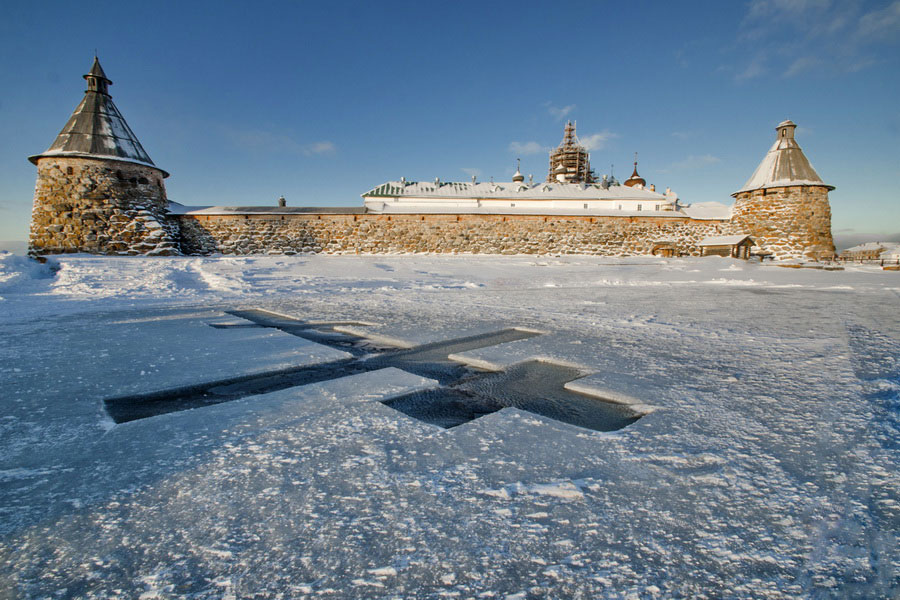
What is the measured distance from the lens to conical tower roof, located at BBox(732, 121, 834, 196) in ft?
48.1

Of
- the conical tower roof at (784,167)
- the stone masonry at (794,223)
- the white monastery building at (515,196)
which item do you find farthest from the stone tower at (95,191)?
the conical tower roof at (784,167)

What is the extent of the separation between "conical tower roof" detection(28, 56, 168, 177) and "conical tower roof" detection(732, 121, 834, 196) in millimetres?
21366

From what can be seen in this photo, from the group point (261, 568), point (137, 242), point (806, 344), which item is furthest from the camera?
point (137, 242)

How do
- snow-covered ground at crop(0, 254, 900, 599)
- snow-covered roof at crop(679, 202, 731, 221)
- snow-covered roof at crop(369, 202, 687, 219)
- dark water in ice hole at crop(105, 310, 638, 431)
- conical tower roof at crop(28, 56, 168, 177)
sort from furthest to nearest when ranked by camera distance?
snow-covered roof at crop(679, 202, 731, 221) < snow-covered roof at crop(369, 202, 687, 219) < conical tower roof at crop(28, 56, 168, 177) < dark water in ice hole at crop(105, 310, 638, 431) < snow-covered ground at crop(0, 254, 900, 599)

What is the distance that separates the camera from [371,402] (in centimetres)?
174

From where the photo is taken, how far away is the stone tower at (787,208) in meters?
14.4

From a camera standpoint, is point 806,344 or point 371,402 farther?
point 806,344

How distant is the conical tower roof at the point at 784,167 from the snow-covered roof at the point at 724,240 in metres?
2.22

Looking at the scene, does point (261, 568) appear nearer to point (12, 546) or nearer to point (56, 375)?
point (12, 546)

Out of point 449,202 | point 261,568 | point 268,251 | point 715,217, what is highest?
point 449,202

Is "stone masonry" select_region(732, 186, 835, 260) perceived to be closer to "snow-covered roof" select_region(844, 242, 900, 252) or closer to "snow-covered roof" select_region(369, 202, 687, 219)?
"snow-covered roof" select_region(369, 202, 687, 219)

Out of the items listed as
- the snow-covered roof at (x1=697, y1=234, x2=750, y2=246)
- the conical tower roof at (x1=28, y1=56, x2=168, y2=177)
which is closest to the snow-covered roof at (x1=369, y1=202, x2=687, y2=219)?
the snow-covered roof at (x1=697, y1=234, x2=750, y2=246)

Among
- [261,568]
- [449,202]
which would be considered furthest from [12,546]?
[449,202]

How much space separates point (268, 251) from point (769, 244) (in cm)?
1799
